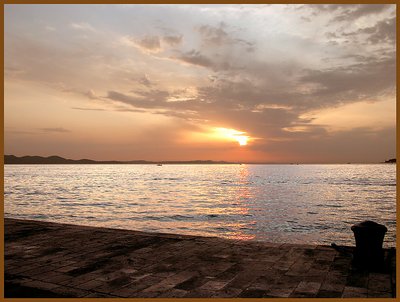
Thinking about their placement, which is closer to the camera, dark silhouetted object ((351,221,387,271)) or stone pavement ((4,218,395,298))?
stone pavement ((4,218,395,298))

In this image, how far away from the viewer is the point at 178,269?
686 cm

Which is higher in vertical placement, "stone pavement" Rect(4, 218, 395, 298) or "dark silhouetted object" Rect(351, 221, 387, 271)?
"dark silhouetted object" Rect(351, 221, 387, 271)

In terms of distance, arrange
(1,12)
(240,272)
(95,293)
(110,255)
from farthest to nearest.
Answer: (110,255) < (240,272) < (95,293) < (1,12)

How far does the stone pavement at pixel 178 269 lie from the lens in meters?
5.66

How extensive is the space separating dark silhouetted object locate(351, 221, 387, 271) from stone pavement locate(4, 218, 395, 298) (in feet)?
0.81

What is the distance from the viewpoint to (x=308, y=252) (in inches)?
321

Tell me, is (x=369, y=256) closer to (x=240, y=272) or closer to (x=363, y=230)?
(x=363, y=230)

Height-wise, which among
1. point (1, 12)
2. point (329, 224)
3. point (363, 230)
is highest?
point (1, 12)

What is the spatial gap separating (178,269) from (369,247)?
4.00 m

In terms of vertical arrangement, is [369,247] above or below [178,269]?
above

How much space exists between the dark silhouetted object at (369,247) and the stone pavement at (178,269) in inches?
9.7

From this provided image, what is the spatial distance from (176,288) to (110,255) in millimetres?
2834

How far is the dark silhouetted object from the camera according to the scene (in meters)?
6.84

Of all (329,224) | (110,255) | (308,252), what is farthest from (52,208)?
(308,252)
